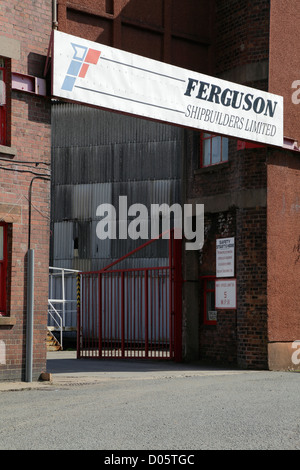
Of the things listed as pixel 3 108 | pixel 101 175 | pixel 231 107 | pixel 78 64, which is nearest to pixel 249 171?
pixel 231 107

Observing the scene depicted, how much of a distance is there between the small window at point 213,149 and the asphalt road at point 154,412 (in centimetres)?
593

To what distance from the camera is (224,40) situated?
61.4ft

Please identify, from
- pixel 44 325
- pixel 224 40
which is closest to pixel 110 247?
pixel 224 40

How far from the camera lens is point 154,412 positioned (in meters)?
9.77

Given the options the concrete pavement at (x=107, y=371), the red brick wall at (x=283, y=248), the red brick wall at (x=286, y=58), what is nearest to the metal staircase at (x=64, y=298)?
the concrete pavement at (x=107, y=371)

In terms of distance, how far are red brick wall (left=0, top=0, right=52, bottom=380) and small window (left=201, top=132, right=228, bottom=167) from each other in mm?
5973

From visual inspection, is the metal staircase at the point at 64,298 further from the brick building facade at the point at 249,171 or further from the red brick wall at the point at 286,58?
the red brick wall at the point at 286,58

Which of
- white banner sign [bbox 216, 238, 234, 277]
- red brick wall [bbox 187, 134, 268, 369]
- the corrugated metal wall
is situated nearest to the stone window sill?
red brick wall [bbox 187, 134, 268, 369]

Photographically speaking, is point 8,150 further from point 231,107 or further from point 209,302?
point 209,302

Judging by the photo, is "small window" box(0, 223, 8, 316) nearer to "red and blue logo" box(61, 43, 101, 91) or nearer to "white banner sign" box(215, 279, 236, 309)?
"red and blue logo" box(61, 43, 101, 91)

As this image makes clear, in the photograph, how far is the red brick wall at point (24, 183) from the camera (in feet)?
45.2

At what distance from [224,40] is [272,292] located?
21.0ft

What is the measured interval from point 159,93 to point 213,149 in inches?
179
